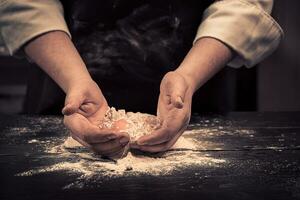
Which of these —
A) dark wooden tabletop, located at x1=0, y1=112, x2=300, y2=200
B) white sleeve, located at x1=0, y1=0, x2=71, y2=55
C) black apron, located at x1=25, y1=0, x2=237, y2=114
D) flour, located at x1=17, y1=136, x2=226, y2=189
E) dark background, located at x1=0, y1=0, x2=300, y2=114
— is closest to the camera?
dark wooden tabletop, located at x1=0, y1=112, x2=300, y2=200

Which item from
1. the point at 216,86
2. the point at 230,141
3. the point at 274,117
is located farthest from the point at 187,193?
the point at 216,86

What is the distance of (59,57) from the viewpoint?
4.23ft

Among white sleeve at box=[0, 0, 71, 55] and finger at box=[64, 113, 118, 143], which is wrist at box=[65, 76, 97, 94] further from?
white sleeve at box=[0, 0, 71, 55]

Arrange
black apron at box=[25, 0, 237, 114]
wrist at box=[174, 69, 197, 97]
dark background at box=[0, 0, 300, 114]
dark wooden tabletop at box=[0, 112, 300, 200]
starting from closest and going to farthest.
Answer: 1. dark wooden tabletop at box=[0, 112, 300, 200]
2. wrist at box=[174, 69, 197, 97]
3. black apron at box=[25, 0, 237, 114]
4. dark background at box=[0, 0, 300, 114]

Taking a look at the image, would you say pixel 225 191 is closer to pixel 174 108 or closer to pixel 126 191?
pixel 126 191

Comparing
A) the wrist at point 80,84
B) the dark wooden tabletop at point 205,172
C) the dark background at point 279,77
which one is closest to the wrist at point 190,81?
the dark wooden tabletop at point 205,172

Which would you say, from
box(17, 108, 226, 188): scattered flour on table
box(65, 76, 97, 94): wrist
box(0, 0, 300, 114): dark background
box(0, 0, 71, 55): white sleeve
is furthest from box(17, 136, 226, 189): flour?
box(0, 0, 300, 114): dark background

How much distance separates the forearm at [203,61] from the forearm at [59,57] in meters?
0.24

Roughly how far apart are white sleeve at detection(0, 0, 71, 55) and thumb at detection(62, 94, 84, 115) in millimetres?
399

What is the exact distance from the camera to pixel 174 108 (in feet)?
3.53

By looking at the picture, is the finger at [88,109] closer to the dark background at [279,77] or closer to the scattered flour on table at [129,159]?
the scattered flour on table at [129,159]

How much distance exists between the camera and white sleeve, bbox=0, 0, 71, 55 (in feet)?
4.44

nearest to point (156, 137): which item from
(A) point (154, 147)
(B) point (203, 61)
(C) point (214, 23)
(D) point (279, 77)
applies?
(A) point (154, 147)

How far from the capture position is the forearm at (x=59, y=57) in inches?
47.9
